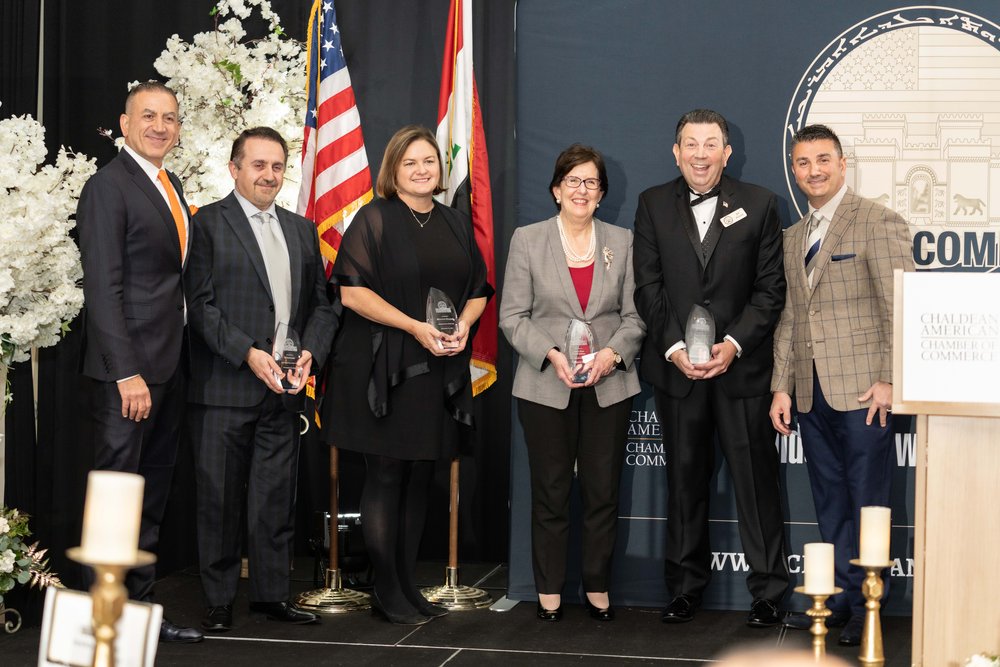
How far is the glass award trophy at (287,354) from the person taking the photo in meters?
4.06

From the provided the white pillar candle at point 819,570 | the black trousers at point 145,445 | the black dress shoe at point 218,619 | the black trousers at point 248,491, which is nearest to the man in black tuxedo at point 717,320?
the black trousers at point 248,491

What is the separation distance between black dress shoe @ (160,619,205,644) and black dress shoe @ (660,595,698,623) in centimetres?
162

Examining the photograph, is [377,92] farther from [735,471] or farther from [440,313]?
[735,471]

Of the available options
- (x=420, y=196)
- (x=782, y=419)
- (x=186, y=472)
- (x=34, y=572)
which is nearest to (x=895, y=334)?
(x=782, y=419)

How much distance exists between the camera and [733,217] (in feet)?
13.7

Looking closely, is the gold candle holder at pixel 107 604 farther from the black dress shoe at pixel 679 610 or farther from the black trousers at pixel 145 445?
the black dress shoe at pixel 679 610

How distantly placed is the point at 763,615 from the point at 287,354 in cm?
189

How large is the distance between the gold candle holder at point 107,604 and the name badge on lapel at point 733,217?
2.90 meters

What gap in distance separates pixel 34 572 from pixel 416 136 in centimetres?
198

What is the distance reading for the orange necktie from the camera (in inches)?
157

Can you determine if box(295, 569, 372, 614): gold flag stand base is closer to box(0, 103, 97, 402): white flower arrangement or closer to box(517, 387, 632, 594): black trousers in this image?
box(517, 387, 632, 594): black trousers

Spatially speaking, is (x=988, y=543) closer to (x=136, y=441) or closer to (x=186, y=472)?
(x=136, y=441)

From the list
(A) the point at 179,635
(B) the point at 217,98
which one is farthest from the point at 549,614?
(B) the point at 217,98

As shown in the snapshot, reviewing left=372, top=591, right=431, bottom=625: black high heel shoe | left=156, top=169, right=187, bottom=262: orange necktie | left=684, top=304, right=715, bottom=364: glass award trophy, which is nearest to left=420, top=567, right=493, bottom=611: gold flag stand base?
left=372, top=591, right=431, bottom=625: black high heel shoe
